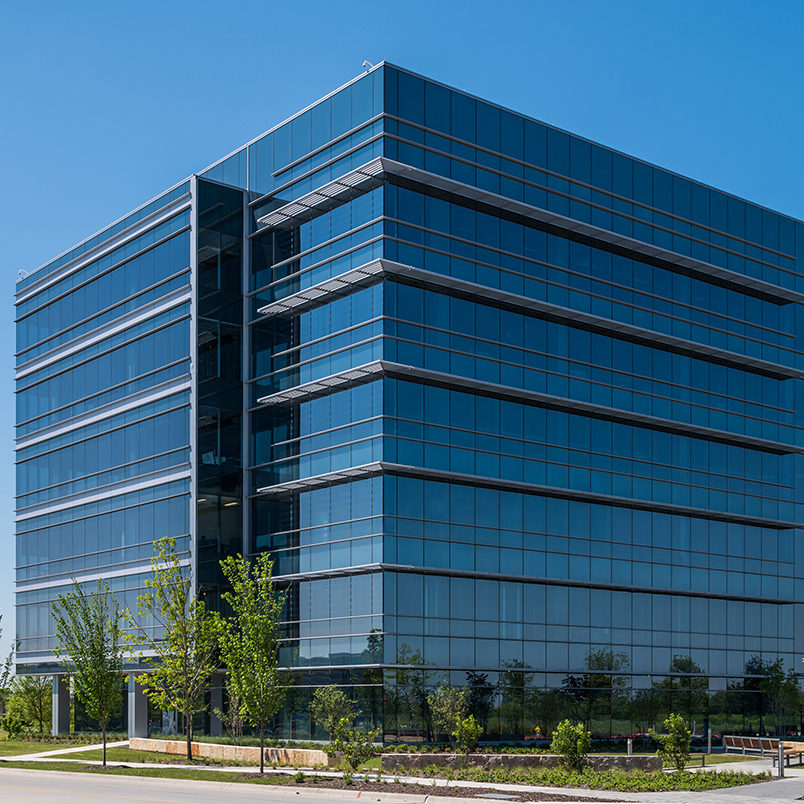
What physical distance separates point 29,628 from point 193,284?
24.4 metres

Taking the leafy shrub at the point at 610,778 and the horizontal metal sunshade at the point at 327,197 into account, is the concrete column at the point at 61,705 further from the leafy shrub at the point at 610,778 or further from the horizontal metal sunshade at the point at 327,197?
the leafy shrub at the point at 610,778

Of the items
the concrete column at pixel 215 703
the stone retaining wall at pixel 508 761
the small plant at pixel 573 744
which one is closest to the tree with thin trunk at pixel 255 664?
the stone retaining wall at pixel 508 761

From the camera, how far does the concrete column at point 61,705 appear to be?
6281 centimetres

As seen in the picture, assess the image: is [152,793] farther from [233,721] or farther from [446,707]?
[233,721]

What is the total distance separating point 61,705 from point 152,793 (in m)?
35.5

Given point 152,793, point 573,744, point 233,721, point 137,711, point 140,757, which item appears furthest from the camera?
point 137,711

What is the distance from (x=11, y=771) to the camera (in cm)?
4016

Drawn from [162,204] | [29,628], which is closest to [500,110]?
[162,204]

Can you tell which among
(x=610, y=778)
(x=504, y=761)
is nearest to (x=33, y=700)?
(x=504, y=761)

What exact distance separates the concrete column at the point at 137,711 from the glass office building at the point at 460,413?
5.23 meters

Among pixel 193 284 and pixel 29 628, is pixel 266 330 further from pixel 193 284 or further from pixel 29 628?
pixel 29 628

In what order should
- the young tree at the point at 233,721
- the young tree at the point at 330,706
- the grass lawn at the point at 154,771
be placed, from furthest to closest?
the young tree at the point at 233,721 → the young tree at the point at 330,706 → the grass lawn at the point at 154,771

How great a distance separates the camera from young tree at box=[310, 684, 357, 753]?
4456 centimetres

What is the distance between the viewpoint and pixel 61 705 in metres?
63.0
